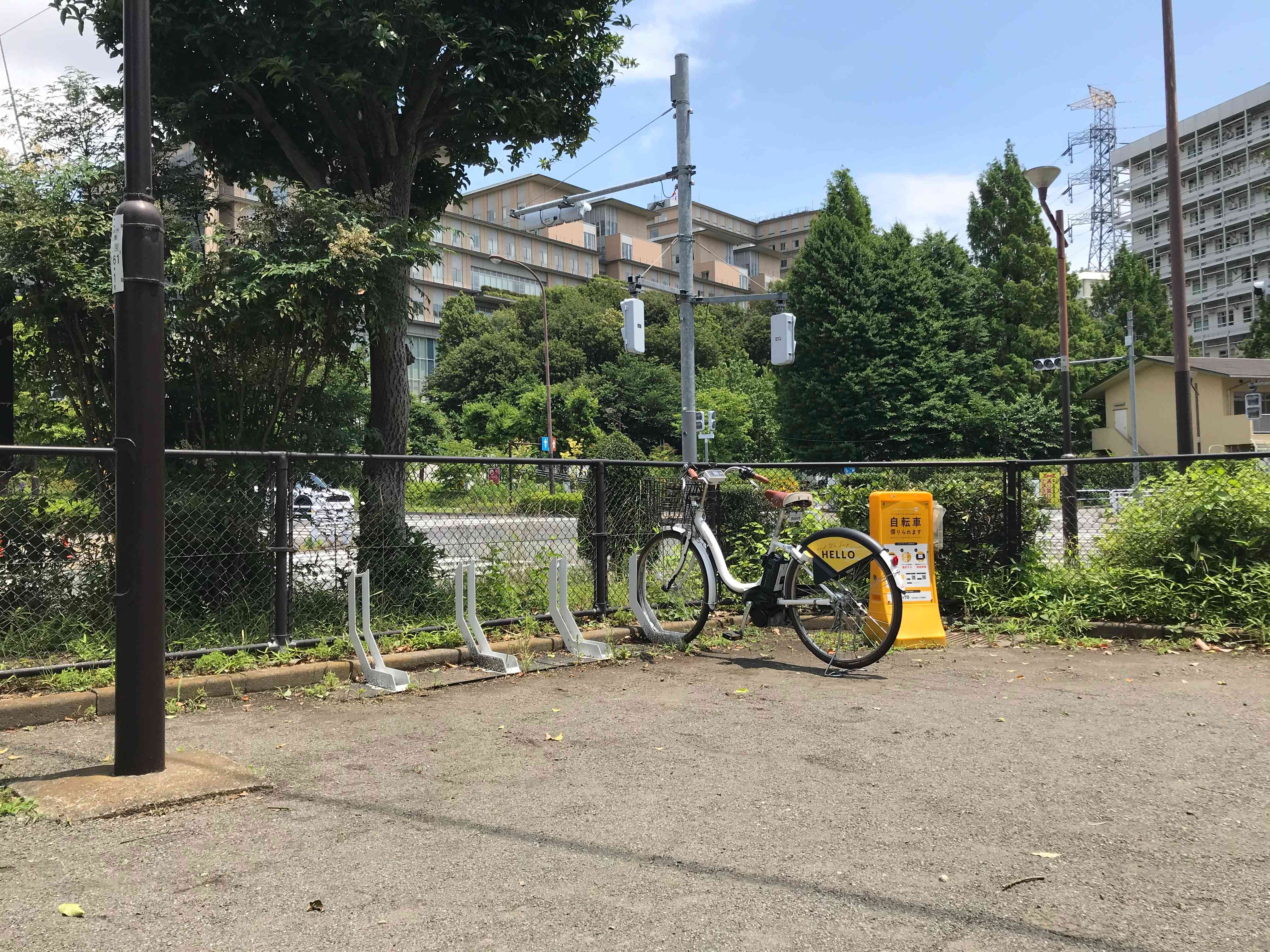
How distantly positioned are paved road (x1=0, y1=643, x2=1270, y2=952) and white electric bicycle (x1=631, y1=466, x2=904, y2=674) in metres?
0.84

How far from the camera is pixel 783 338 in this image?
44.8ft

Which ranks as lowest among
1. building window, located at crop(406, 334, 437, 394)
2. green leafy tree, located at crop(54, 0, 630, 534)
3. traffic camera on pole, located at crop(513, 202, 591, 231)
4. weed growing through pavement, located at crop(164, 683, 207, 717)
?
weed growing through pavement, located at crop(164, 683, 207, 717)

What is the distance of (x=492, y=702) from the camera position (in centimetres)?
591

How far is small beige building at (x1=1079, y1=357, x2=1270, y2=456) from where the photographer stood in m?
44.8

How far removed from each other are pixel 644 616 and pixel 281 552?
2.80 metres

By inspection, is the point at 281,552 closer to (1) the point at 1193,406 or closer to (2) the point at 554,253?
(1) the point at 1193,406

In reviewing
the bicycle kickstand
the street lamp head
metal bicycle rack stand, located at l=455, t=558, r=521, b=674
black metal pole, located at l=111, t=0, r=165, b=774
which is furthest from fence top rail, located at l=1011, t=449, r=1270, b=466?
the street lamp head

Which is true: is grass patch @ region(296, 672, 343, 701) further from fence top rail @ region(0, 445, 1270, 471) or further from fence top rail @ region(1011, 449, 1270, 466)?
fence top rail @ region(1011, 449, 1270, 466)

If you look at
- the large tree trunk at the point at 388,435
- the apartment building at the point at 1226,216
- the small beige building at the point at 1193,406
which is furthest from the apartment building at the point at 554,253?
the large tree trunk at the point at 388,435

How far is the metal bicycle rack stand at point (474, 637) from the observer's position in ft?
22.2

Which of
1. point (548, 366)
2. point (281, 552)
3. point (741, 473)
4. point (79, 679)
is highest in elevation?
point (548, 366)

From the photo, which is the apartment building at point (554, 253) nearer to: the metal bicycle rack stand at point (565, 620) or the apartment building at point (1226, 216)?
the apartment building at point (1226, 216)

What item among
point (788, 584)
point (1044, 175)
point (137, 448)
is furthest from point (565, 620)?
point (1044, 175)

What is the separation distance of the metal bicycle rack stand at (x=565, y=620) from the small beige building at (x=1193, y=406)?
138 feet
